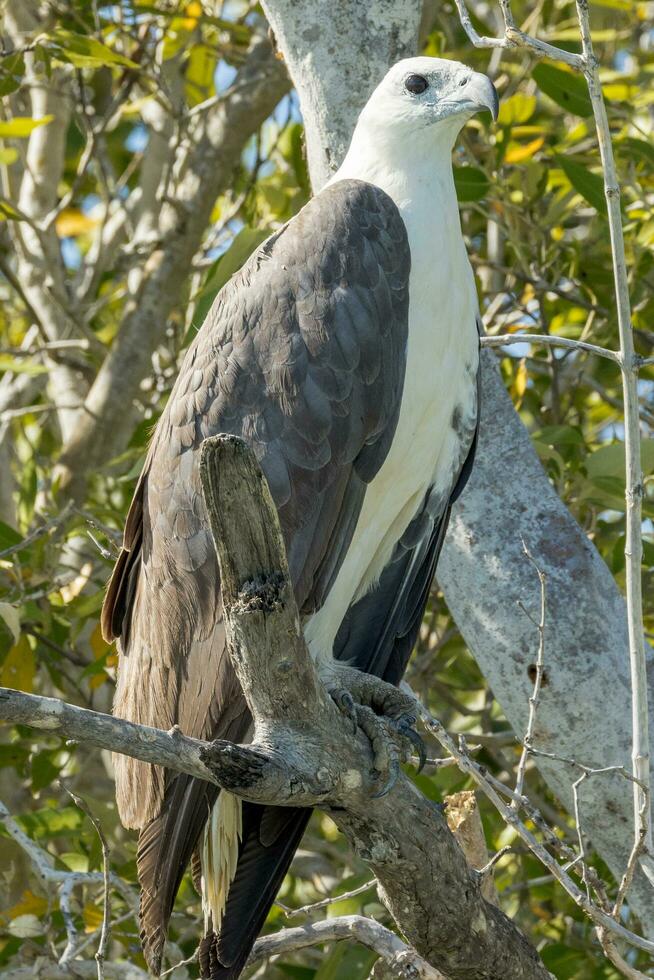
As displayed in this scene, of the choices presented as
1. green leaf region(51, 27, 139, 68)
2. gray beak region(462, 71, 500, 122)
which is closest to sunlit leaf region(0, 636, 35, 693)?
green leaf region(51, 27, 139, 68)

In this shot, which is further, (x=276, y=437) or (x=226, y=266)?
(x=226, y=266)

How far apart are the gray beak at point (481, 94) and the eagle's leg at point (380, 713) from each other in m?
1.40

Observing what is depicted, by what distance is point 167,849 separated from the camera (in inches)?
120

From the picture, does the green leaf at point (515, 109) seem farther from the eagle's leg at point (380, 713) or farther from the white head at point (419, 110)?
the eagle's leg at point (380, 713)

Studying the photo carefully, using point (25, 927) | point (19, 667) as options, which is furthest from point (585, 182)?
point (25, 927)

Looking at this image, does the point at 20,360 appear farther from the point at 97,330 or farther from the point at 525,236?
the point at 525,236

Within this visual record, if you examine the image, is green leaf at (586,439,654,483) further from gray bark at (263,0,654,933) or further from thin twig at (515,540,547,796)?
thin twig at (515,540,547,796)

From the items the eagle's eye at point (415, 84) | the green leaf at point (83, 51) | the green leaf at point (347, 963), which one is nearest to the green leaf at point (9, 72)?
the green leaf at point (83, 51)

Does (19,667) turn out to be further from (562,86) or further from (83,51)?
(562,86)

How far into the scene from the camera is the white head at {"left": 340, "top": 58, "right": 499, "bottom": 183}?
3.42 metres

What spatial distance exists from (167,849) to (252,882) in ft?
0.88

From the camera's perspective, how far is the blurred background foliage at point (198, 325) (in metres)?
3.92

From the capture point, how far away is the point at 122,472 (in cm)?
478

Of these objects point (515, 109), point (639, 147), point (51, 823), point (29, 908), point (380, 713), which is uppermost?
Answer: point (515, 109)
